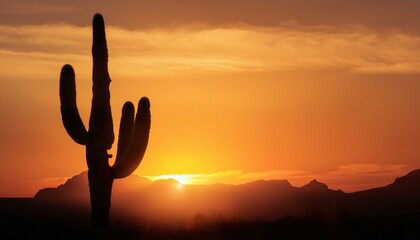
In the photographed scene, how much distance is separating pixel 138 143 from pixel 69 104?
2787 mm

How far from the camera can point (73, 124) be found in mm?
22984

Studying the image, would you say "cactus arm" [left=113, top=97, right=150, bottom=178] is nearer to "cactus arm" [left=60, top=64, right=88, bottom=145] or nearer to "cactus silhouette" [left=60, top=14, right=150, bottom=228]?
"cactus silhouette" [left=60, top=14, right=150, bottom=228]

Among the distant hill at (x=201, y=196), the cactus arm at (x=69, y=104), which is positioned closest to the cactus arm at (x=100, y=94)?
the cactus arm at (x=69, y=104)

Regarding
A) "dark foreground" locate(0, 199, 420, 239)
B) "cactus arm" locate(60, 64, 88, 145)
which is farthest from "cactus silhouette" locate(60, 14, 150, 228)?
"dark foreground" locate(0, 199, 420, 239)

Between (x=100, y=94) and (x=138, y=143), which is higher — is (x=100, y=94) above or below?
above

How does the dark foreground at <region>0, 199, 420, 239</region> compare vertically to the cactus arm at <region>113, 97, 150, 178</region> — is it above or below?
below

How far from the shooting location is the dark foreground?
68.4 feet

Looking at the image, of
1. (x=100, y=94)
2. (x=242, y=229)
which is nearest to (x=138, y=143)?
(x=100, y=94)

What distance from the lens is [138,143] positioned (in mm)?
23859

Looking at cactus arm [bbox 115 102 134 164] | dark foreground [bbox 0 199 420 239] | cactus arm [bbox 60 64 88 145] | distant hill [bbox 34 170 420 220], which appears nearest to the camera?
dark foreground [bbox 0 199 420 239]

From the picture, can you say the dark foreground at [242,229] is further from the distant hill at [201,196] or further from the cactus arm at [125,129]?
the distant hill at [201,196]

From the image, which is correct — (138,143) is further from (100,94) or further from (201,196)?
(201,196)

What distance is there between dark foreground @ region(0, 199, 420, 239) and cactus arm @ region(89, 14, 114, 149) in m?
3.24

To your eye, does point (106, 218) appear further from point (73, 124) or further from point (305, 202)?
point (305, 202)
